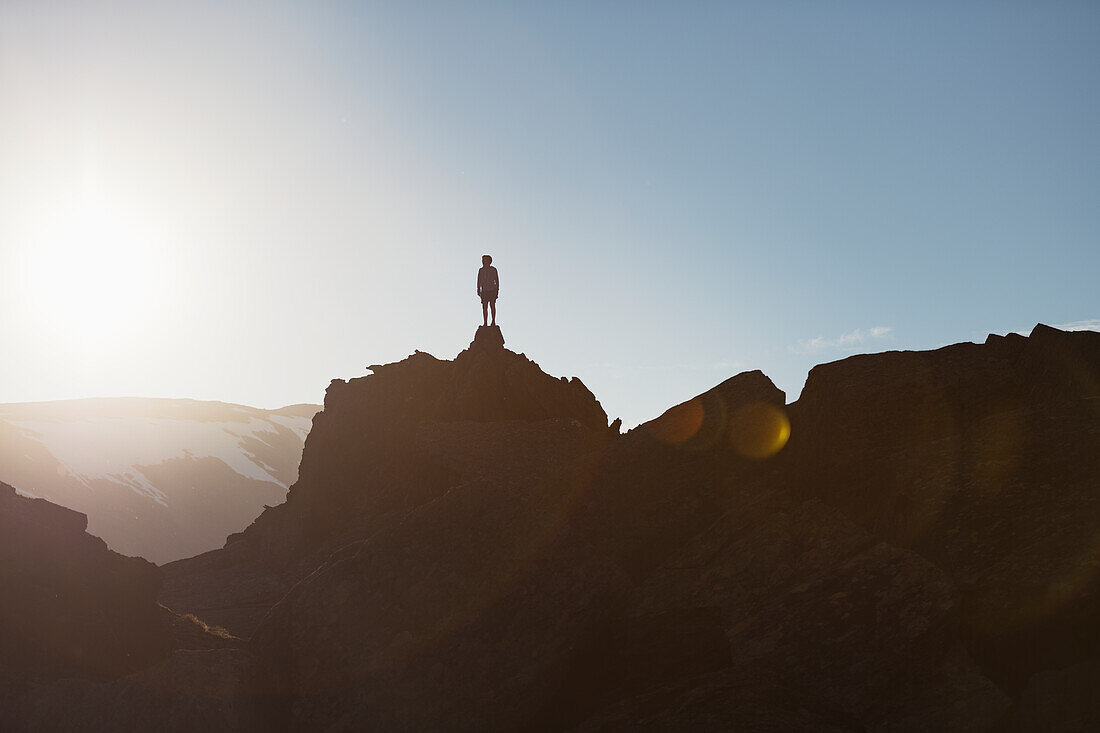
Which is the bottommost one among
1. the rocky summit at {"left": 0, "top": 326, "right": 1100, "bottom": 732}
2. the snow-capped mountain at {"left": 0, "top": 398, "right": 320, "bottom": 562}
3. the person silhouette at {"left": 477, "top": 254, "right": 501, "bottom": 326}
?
the rocky summit at {"left": 0, "top": 326, "right": 1100, "bottom": 732}

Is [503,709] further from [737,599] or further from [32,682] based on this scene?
[32,682]

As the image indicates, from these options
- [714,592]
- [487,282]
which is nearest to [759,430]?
[714,592]

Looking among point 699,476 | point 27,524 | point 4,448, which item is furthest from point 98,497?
point 699,476

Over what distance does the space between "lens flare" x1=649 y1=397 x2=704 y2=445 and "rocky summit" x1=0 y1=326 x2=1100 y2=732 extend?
0.12 meters

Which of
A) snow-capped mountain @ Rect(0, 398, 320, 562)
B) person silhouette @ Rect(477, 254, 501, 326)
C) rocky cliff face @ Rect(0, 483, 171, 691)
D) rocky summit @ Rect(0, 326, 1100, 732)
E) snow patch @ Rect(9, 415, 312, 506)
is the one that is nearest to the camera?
rocky summit @ Rect(0, 326, 1100, 732)

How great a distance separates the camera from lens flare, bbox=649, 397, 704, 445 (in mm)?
20328

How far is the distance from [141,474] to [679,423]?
165380 millimetres

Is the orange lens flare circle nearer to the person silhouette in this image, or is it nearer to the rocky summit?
the rocky summit

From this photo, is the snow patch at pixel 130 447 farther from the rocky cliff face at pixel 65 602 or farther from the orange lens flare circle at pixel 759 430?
the orange lens flare circle at pixel 759 430

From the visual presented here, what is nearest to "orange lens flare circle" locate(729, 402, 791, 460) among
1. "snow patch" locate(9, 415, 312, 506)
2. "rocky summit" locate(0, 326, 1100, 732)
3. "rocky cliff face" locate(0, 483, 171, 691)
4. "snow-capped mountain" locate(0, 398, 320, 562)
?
"rocky summit" locate(0, 326, 1100, 732)

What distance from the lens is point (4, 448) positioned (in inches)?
5640

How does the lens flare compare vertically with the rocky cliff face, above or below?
above

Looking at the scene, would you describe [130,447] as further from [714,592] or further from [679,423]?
[714,592]

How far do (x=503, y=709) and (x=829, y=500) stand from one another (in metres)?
8.89
